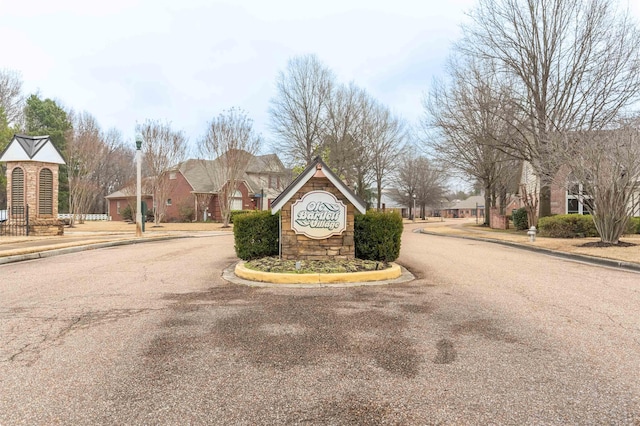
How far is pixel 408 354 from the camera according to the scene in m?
4.45

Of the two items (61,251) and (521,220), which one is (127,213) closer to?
(61,251)

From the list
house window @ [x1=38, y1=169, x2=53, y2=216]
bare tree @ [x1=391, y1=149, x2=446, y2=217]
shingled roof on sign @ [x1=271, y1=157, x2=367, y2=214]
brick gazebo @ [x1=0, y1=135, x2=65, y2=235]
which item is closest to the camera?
shingled roof on sign @ [x1=271, y1=157, x2=367, y2=214]

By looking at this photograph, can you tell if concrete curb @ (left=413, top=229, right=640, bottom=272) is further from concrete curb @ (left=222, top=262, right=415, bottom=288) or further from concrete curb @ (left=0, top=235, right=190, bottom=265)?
concrete curb @ (left=0, top=235, right=190, bottom=265)

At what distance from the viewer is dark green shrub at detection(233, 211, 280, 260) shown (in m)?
10.6

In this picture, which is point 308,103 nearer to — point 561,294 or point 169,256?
point 169,256

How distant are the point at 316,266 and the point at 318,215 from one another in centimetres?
118

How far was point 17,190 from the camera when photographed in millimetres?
21234

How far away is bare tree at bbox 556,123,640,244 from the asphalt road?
816 cm

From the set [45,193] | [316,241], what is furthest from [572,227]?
[45,193]

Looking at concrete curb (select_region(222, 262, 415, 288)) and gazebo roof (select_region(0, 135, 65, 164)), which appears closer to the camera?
concrete curb (select_region(222, 262, 415, 288))

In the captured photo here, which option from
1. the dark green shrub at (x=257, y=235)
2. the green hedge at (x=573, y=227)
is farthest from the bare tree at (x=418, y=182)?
the dark green shrub at (x=257, y=235)

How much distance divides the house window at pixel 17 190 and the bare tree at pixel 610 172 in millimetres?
24063

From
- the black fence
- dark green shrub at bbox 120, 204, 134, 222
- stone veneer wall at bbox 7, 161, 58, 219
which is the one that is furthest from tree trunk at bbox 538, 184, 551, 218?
dark green shrub at bbox 120, 204, 134, 222

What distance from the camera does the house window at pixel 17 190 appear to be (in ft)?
69.2
